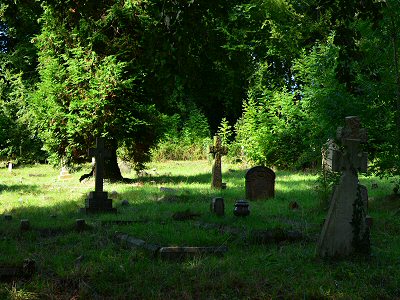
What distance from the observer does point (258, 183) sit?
1355cm

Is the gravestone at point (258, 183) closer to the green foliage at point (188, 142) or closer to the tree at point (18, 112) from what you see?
the green foliage at point (188, 142)

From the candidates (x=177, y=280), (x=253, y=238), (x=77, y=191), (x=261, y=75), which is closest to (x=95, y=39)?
(x=77, y=191)

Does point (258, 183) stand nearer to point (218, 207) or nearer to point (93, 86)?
point (218, 207)

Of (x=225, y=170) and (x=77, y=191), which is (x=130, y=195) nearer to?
(x=77, y=191)

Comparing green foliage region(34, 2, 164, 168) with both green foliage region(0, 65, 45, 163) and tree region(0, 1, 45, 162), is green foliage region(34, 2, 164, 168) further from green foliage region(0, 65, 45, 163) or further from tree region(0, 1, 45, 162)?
green foliage region(0, 65, 45, 163)

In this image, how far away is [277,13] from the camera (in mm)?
33344

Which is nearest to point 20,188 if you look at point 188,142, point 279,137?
point 279,137

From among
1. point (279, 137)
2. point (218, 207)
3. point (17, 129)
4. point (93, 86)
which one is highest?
point (93, 86)

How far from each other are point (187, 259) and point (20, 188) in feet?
35.5

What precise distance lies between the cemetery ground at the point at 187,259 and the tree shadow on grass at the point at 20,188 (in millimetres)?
2143

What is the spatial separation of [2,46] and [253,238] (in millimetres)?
31095

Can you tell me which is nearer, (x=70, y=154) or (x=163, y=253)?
(x=163, y=253)

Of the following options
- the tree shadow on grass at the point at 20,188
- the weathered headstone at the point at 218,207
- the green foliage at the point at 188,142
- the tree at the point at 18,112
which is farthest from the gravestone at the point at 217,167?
the tree at the point at 18,112

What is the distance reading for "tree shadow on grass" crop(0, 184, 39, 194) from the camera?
15289 millimetres
